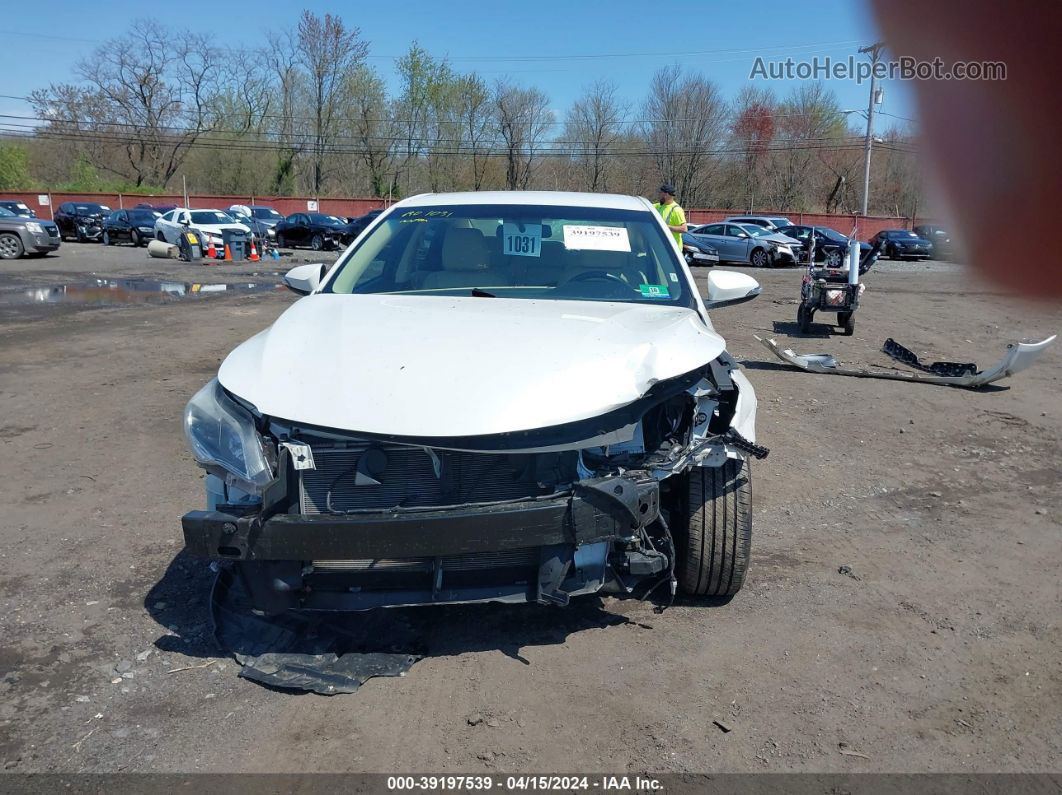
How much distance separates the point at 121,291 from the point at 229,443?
49.8ft

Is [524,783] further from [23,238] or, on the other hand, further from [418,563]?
[23,238]

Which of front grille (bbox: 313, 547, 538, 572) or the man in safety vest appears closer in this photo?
front grille (bbox: 313, 547, 538, 572)

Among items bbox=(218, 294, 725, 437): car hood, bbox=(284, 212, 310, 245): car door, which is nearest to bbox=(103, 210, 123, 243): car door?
bbox=(284, 212, 310, 245): car door

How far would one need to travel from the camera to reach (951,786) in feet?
8.43

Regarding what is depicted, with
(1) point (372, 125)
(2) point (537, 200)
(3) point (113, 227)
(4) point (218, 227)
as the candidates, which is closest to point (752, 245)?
(4) point (218, 227)

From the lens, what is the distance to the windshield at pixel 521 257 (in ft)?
14.6

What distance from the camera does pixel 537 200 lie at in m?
5.07

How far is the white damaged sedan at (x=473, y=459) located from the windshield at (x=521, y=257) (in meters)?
0.56

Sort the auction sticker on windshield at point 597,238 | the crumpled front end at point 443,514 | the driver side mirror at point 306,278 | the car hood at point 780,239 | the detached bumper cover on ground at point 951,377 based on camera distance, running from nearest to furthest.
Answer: the crumpled front end at point 443,514, the auction sticker on windshield at point 597,238, the driver side mirror at point 306,278, the detached bumper cover on ground at point 951,377, the car hood at point 780,239

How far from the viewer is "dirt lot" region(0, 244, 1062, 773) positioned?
9.01ft

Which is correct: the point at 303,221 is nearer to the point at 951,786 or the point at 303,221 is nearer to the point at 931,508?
the point at 931,508

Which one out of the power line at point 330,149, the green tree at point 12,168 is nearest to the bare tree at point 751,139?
the power line at point 330,149

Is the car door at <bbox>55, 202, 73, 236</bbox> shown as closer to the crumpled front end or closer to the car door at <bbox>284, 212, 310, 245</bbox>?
the car door at <bbox>284, 212, 310, 245</bbox>

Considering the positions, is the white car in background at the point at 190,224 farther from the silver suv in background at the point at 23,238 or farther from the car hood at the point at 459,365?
the car hood at the point at 459,365
